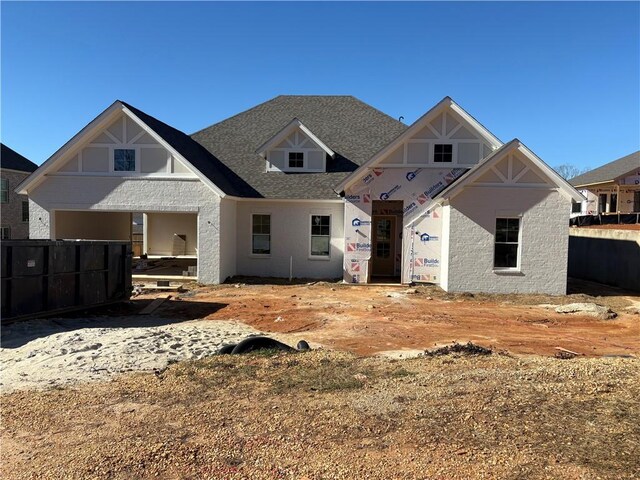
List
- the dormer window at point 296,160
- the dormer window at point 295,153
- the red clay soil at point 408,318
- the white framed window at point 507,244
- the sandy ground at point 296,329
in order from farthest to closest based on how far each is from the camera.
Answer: the dormer window at point 296,160, the dormer window at point 295,153, the white framed window at point 507,244, the red clay soil at point 408,318, the sandy ground at point 296,329

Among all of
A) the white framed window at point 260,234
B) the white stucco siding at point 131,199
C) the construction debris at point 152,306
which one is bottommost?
the construction debris at point 152,306

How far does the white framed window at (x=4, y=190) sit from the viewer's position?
32.5m

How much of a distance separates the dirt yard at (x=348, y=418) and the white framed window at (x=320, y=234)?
390 inches

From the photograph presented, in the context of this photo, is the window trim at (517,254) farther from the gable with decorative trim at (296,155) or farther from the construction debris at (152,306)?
the construction debris at (152,306)

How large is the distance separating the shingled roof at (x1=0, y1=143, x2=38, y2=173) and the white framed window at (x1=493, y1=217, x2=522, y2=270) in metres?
34.3

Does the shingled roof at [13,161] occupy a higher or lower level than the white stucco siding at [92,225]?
higher

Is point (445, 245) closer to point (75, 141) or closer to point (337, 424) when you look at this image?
point (337, 424)

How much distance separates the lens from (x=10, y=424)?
4.78m

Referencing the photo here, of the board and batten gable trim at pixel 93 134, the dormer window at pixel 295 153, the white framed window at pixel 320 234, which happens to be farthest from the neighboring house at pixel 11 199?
the white framed window at pixel 320 234

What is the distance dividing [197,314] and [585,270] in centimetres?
1767

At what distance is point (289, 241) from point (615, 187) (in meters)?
29.2

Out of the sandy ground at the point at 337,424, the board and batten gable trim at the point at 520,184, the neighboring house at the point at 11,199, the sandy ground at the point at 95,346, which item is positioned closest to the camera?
the sandy ground at the point at 337,424

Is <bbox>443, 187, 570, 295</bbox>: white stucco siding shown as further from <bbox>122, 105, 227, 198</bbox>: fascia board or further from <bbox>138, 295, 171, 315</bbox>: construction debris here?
<bbox>138, 295, 171, 315</bbox>: construction debris

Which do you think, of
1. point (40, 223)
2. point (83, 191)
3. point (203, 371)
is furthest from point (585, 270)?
point (40, 223)
